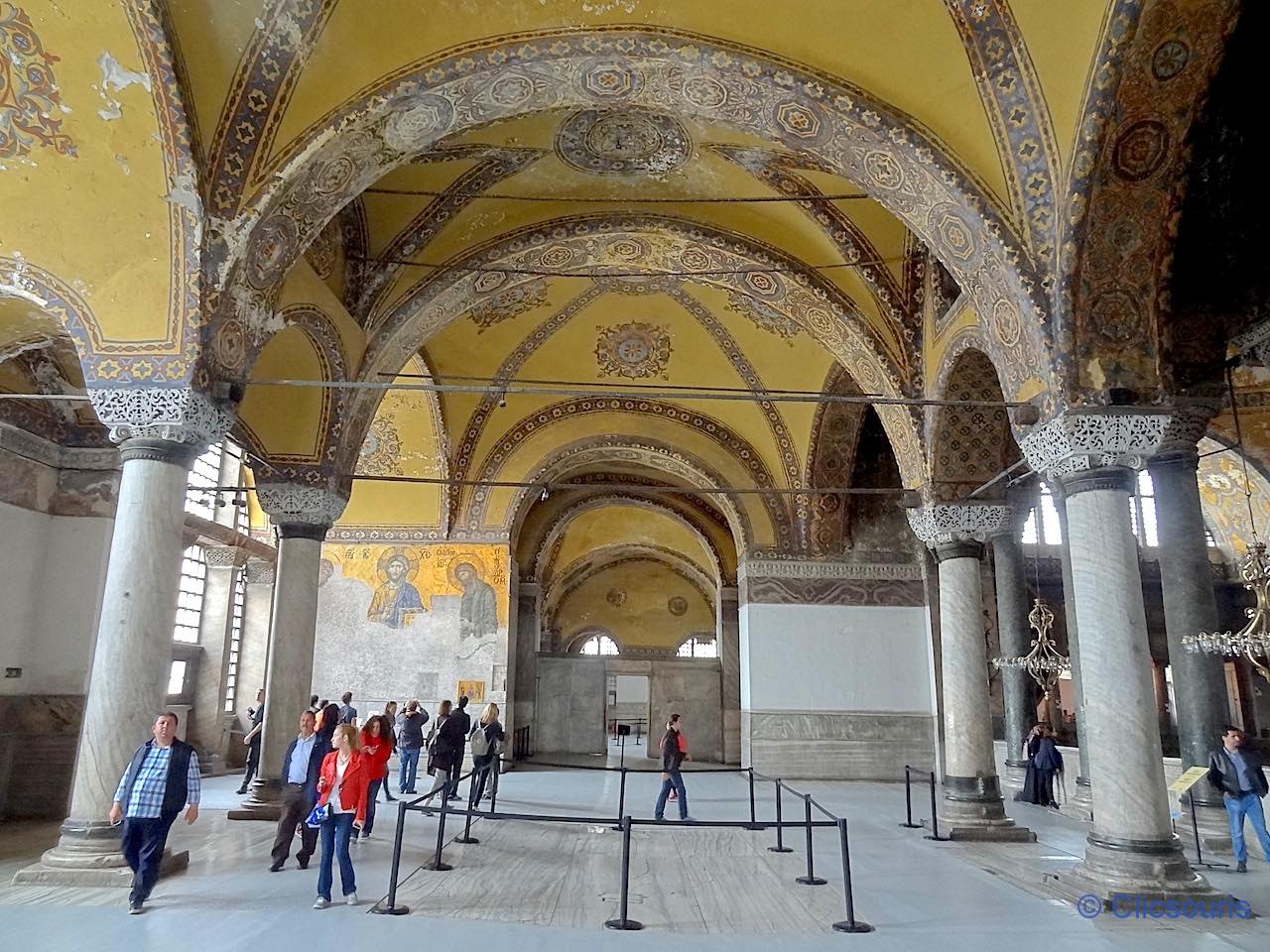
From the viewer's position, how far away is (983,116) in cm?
712

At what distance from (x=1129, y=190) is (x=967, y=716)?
5453 millimetres

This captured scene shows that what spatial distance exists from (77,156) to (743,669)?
489 inches

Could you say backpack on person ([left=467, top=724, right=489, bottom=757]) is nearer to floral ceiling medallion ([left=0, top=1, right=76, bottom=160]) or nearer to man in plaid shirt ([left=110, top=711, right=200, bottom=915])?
man in plaid shirt ([left=110, top=711, right=200, bottom=915])

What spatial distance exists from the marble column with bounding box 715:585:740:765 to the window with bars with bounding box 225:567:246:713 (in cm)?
979

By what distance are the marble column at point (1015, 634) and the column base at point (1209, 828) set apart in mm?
3738

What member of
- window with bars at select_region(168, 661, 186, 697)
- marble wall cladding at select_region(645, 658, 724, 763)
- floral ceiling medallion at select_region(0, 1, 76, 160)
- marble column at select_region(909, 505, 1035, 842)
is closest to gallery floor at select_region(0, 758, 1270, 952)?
marble column at select_region(909, 505, 1035, 842)

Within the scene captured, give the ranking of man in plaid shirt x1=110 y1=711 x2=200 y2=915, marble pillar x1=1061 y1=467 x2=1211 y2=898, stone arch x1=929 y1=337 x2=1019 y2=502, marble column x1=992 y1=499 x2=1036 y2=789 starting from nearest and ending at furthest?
man in plaid shirt x1=110 y1=711 x2=200 y2=915 < marble pillar x1=1061 y1=467 x2=1211 y2=898 < stone arch x1=929 y1=337 x2=1019 y2=502 < marble column x1=992 y1=499 x2=1036 y2=789

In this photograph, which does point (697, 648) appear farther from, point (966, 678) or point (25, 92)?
point (25, 92)

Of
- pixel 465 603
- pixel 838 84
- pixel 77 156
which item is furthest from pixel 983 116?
pixel 465 603

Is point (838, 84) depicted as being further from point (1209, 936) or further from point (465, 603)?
point (465, 603)

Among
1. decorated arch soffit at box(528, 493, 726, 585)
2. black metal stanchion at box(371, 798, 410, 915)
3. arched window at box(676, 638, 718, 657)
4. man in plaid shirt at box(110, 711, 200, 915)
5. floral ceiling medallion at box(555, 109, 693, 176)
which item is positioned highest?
floral ceiling medallion at box(555, 109, 693, 176)

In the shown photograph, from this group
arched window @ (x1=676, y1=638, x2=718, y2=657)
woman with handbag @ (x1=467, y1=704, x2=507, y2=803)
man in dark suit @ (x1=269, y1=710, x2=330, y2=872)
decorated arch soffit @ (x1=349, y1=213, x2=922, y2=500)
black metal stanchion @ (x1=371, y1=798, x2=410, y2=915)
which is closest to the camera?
black metal stanchion @ (x1=371, y1=798, x2=410, y2=915)

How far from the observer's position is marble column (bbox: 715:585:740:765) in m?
20.0

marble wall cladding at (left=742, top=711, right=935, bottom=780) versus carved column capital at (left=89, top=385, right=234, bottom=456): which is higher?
carved column capital at (left=89, top=385, right=234, bottom=456)
